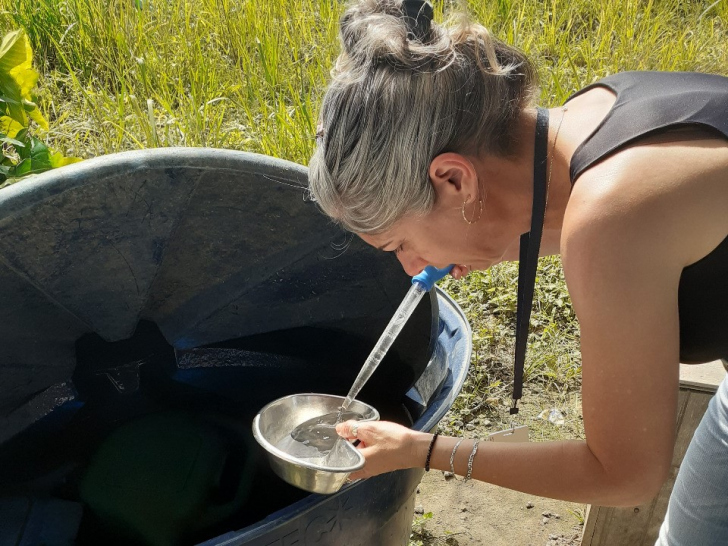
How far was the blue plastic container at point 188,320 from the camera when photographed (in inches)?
58.4

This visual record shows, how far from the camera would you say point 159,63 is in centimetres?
343

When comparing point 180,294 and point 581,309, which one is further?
point 180,294

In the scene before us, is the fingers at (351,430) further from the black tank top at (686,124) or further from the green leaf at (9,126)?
the green leaf at (9,126)

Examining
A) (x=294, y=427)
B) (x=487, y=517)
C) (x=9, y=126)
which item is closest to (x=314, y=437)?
(x=294, y=427)

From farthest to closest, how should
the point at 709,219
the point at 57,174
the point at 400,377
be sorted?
the point at 400,377 < the point at 57,174 < the point at 709,219

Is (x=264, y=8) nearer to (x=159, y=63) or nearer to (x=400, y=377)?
(x=159, y=63)

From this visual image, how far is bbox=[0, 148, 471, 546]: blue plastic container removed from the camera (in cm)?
148

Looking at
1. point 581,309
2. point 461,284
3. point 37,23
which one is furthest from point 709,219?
point 37,23

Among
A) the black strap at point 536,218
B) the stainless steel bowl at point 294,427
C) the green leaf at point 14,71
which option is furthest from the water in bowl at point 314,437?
the green leaf at point 14,71

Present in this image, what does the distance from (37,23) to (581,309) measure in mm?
3288

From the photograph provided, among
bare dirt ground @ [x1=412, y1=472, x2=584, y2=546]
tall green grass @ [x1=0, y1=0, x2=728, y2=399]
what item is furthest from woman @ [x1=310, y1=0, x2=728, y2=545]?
tall green grass @ [x1=0, y1=0, x2=728, y2=399]

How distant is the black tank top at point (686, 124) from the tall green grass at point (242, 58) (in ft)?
5.38

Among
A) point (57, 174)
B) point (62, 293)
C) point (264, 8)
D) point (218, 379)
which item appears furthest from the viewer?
point (264, 8)

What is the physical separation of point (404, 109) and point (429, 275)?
40 cm
